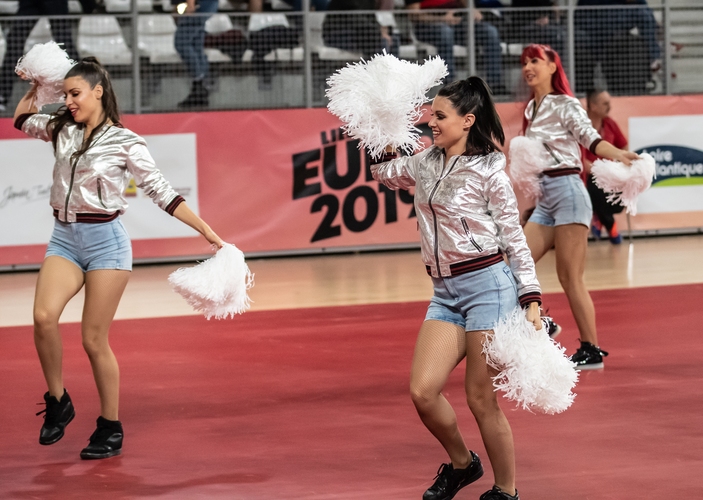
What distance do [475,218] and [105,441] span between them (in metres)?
2.16

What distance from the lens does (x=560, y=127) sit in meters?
6.45

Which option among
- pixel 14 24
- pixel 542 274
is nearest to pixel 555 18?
pixel 542 274

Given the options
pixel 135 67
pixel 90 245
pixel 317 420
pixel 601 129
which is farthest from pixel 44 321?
pixel 601 129

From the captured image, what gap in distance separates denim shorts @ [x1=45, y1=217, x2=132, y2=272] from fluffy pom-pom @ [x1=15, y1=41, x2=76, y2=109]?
2.56 feet

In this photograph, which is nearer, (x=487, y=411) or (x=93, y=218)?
(x=487, y=411)

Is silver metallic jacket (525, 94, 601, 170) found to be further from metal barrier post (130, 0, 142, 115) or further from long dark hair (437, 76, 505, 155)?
metal barrier post (130, 0, 142, 115)

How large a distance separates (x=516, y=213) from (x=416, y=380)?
723 mm

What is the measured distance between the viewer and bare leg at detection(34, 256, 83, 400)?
479 cm

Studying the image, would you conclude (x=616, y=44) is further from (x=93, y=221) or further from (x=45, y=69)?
(x=93, y=221)

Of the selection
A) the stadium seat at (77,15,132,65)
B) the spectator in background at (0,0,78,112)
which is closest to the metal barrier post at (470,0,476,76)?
the stadium seat at (77,15,132,65)

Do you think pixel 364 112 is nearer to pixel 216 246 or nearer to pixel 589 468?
pixel 216 246

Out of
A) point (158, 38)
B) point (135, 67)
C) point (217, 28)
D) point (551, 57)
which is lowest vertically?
point (551, 57)

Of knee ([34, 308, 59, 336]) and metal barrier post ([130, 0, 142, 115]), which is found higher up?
metal barrier post ([130, 0, 142, 115])

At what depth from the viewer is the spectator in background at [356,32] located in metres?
12.5
